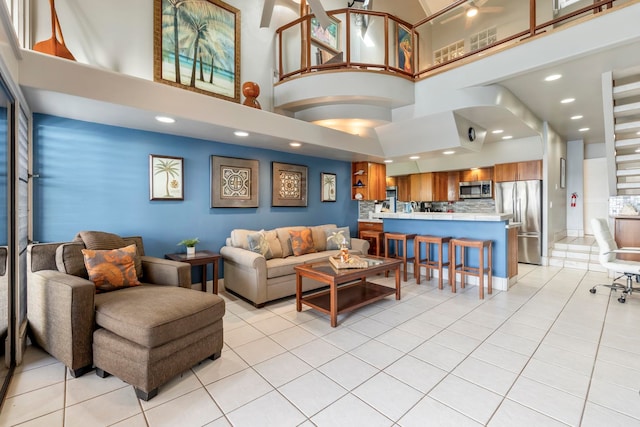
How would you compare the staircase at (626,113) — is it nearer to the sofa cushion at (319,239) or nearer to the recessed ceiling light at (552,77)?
the recessed ceiling light at (552,77)

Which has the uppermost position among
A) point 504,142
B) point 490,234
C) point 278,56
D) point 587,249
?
point 278,56

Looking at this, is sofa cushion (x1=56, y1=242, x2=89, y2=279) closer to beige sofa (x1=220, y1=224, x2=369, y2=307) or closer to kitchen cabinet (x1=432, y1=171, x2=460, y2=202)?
beige sofa (x1=220, y1=224, x2=369, y2=307)

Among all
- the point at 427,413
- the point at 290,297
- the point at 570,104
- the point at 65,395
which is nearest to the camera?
the point at 427,413

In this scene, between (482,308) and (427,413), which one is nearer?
(427,413)

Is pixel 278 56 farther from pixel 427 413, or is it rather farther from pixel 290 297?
pixel 427 413

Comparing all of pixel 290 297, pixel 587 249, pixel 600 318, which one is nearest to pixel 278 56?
pixel 290 297

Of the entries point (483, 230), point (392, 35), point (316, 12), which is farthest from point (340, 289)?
point (392, 35)

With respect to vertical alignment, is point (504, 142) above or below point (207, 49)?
below

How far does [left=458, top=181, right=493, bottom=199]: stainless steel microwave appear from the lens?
702 centimetres

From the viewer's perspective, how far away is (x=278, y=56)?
4953 mm

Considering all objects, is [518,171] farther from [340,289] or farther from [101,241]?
[101,241]

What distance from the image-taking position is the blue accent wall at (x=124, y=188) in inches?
118

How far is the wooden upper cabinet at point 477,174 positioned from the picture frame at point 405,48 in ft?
11.9

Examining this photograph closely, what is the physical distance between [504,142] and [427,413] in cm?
660
